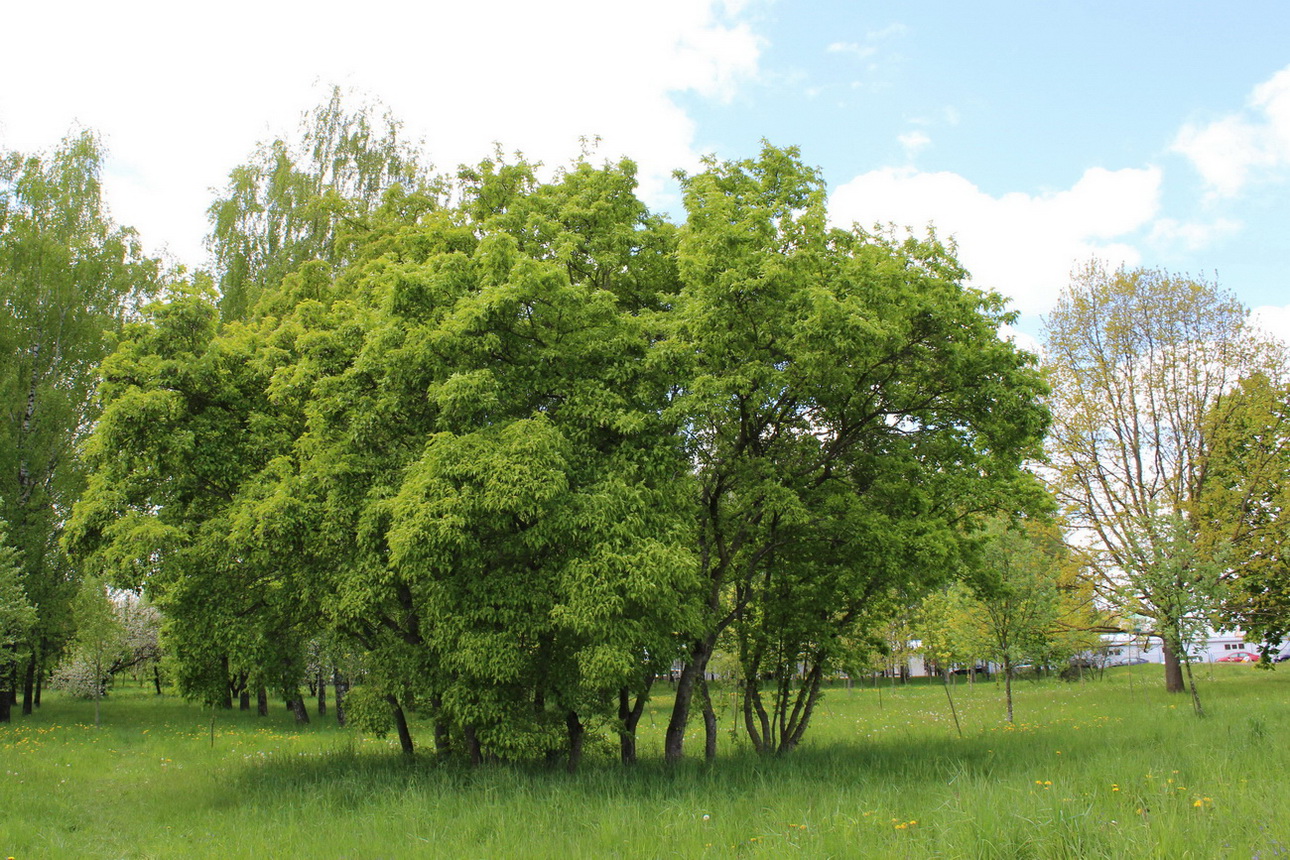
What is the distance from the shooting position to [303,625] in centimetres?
1309

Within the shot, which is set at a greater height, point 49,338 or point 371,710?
point 49,338

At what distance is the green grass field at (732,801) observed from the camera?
239 inches

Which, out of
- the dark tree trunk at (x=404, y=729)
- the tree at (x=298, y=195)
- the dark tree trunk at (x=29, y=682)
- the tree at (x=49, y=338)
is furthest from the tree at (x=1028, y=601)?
the dark tree trunk at (x=29, y=682)

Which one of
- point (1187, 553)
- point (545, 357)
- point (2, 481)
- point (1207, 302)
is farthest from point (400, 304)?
point (1207, 302)

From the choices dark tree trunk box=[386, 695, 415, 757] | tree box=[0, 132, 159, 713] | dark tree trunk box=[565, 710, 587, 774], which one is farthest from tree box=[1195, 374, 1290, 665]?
tree box=[0, 132, 159, 713]

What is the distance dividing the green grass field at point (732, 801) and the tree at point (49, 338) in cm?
912

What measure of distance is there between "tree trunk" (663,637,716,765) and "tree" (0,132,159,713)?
842 inches

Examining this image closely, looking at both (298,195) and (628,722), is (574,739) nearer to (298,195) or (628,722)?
(628,722)

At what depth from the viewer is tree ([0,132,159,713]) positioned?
2361 cm

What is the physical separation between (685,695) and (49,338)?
24.3m

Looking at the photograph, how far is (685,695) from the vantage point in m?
12.8

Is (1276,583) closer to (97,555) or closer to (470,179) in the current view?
(470,179)

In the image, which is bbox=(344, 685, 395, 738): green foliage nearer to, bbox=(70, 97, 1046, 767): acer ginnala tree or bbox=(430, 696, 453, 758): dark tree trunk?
bbox=(70, 97, 1046, 767): acer ginnala tree

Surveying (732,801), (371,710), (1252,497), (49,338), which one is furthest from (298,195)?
(1252,497)
